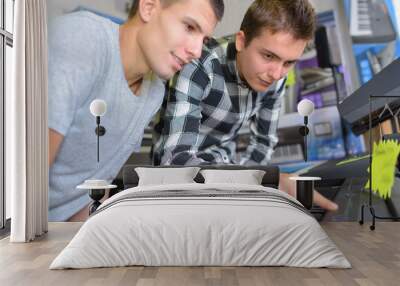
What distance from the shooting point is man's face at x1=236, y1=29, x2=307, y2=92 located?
6.62 m

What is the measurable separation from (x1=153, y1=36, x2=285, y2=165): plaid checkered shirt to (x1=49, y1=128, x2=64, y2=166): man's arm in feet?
3.78

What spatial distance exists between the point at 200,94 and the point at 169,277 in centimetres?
329

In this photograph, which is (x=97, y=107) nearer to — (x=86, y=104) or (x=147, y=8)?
(x=86, y=104)

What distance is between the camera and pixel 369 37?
6852 millimetres

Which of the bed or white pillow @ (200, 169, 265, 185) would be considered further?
white pillow @ (200, 169, 265, 185)

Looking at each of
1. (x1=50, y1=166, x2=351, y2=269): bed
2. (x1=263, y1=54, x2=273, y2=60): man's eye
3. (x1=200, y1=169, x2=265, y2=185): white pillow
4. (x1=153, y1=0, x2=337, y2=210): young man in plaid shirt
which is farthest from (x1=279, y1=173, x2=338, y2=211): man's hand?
(x1=50, y1=166, x2=351, y2=269): bed

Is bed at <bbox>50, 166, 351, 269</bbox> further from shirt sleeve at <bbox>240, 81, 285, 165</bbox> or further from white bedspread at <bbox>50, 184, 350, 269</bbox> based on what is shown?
shirt sleeve at <bbox>240, 81, 285, 165</bbox>

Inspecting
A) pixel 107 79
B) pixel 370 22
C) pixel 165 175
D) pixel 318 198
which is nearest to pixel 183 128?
pixel 165 175

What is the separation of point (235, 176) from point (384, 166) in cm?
199

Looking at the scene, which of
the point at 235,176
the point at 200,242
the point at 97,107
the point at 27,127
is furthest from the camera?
the point at 97,107

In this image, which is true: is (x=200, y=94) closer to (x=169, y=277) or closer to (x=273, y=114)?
(x=273, y=114)

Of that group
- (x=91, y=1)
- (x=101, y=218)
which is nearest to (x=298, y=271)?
(x=101, y=218)

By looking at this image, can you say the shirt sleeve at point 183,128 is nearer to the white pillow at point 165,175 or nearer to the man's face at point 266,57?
the white pillow at point 165,175

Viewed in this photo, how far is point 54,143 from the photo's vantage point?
6.66 meters
